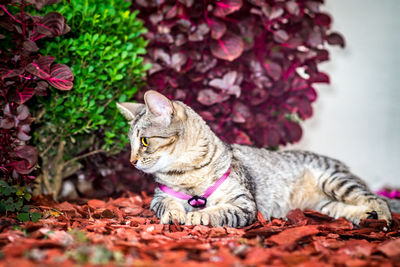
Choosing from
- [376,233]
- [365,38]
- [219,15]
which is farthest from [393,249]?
[365,38]

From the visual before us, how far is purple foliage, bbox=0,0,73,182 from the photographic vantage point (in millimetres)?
2416

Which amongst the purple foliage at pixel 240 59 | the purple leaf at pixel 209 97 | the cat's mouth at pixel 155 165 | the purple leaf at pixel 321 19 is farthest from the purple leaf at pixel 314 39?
the cat's mouth at pixel 155 165

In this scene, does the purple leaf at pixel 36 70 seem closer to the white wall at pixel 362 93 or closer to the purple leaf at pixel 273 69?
the purple leaf at pixel 273 69

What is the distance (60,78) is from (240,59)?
192 centimetres

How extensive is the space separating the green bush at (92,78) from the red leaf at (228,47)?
2.26ft

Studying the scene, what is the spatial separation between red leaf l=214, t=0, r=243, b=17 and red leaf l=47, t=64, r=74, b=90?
1.52 meters

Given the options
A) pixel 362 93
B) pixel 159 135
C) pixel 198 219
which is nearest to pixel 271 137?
pixel 159 135

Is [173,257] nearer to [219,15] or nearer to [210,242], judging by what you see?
[210,242]

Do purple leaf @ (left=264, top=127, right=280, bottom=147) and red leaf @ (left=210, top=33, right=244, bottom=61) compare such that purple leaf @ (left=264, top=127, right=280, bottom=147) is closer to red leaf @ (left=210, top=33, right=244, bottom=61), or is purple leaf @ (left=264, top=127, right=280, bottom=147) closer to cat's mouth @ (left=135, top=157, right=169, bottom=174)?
red leaf @ (left=210, top=33, right=244, bottom=61)

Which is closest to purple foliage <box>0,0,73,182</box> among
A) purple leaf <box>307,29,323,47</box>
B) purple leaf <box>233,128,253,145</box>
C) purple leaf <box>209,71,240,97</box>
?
purple leaf <box>209,71,240,97</box>

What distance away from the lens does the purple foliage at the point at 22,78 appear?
242 centimetres

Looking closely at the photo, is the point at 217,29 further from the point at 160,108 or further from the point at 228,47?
the point at 160,108

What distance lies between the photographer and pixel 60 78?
8.23 feet

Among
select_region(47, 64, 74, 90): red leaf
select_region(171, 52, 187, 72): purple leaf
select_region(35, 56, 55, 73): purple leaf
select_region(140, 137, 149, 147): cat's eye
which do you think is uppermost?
select_region(171, 52, 187, 72): purple leaf
